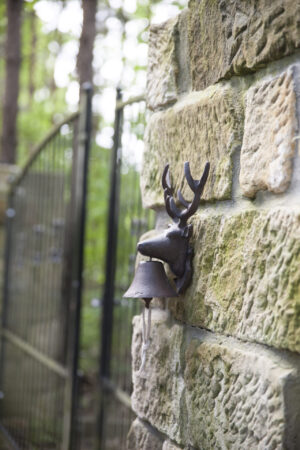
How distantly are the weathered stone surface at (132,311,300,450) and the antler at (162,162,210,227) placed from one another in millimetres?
280

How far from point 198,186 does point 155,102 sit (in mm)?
418

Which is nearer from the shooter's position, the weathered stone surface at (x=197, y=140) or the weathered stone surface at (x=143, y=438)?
the weathered stone surface at (x=197, y=140)

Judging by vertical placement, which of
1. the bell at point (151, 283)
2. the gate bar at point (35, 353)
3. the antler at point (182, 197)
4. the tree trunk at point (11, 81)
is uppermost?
the tree trunk at point (11, 81)

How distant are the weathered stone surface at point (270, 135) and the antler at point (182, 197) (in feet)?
0.47

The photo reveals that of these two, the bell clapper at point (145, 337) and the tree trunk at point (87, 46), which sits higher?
the tree trunk at point (87, 46)

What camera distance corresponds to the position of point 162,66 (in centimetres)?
157

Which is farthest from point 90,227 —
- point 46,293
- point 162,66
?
point 162,66

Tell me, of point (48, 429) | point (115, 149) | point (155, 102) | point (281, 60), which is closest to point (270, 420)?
point (281, 60)

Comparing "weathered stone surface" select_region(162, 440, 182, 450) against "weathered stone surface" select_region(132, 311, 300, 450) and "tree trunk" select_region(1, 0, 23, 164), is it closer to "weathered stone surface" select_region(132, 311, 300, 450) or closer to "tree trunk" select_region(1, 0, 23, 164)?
"weathered stone surface" select_region(132, 311, 300, 450)

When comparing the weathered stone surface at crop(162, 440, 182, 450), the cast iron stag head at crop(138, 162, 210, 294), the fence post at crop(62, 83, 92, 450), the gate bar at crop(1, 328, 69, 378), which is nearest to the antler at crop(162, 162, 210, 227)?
the cast iron stag head at crop(138, 162, 210, 294)

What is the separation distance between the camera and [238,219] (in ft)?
3.88

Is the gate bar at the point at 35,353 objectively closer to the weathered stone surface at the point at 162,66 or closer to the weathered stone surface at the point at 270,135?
the weathered stone surface at the point at 162,66

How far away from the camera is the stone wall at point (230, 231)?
3.36ft

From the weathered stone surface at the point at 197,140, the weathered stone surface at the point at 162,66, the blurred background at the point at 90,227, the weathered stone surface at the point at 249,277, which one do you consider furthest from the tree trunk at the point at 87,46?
the weathered stone surface at the point at 249,277
